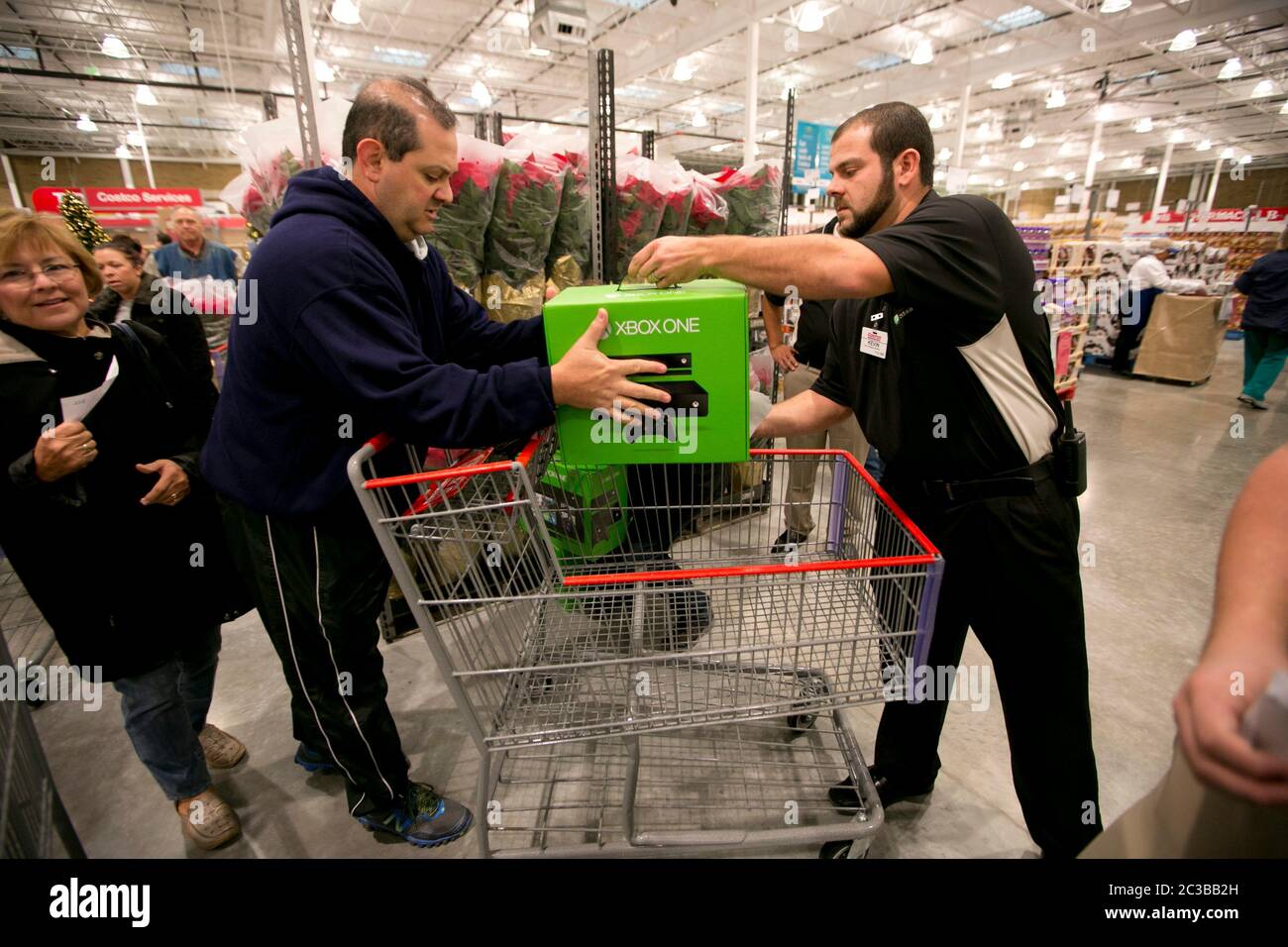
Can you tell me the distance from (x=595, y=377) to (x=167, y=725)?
168cm

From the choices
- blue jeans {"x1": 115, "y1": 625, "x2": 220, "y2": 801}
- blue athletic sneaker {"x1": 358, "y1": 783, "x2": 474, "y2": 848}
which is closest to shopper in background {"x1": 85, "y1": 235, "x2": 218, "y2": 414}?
blue jeans {"x1": 115, "y1": 625, "x2": 220, "y2": 801}

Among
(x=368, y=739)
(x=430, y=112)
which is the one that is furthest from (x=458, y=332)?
(x=368, y=739)

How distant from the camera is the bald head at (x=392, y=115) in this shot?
4.38 feet

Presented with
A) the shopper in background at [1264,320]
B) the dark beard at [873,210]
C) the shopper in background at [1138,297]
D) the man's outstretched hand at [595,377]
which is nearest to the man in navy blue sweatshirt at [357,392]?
the man's outstretched hand at [595,377]

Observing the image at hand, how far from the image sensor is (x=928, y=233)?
1.23 metres

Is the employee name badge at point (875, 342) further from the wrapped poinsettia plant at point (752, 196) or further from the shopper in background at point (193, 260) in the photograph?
the shopper in background at point (193, 260)

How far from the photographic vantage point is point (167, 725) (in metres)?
1.76

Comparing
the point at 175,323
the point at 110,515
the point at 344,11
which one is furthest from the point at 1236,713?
the point at 344,11

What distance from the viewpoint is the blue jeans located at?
66.7 inches

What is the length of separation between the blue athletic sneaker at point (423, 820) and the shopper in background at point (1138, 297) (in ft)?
31.8

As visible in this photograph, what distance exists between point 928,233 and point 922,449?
506 millimetres

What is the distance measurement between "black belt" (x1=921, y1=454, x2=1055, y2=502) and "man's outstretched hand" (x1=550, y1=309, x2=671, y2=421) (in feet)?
2.52

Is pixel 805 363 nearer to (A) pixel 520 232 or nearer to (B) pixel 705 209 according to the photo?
(B) pixel 705 209
